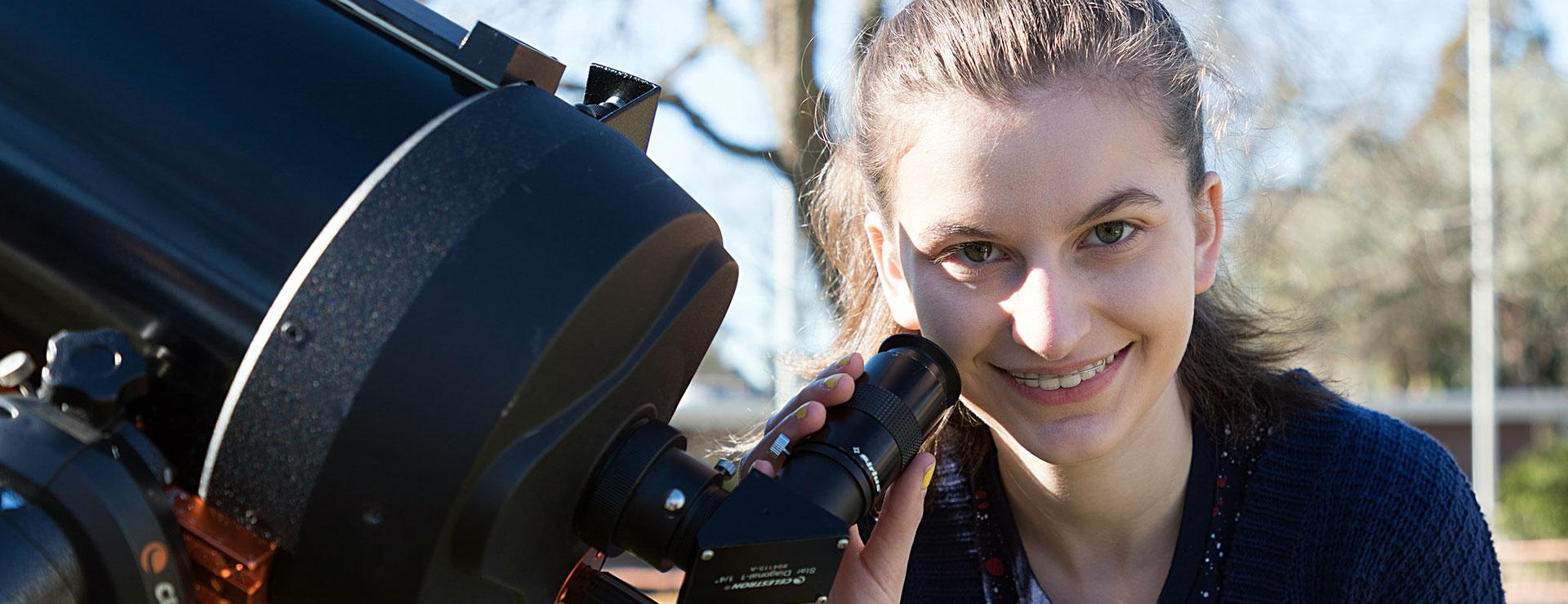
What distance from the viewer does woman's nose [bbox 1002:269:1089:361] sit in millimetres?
1737

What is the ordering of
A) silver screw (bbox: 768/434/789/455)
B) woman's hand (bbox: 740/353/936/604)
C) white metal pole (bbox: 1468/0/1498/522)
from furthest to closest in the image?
white metal pole (bbox: 1468/0/1498/522) < woman's hand (bbox: 740/353/936/604) < silver screw (bbox: 768/434/789/455)

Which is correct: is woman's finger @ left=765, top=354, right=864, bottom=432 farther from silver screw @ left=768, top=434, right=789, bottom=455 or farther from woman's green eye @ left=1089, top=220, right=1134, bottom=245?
woman's green eye @ left=1089, top=220, right=1134, bottom=245

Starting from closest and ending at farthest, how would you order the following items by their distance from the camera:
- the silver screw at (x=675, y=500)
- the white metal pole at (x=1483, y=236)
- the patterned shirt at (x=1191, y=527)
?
the silver screw at (x=675, y=500) → the patterned shirt at (x=1191, y=527) → the white metal pole at (x=1483, y=236)

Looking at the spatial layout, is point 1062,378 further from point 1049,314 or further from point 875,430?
point 875,430

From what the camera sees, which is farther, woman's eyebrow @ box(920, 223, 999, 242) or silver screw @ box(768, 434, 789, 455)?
woman's eyebrow @ box(920, 223, 999, 242)

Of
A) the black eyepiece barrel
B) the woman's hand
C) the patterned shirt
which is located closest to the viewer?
the black eyepiece barrel

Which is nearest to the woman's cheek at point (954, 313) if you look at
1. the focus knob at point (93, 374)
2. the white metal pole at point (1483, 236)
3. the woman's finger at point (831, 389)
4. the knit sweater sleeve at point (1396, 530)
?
the woman's finger at point (831, 389)

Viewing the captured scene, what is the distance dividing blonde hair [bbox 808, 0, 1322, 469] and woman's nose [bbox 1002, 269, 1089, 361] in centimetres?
25

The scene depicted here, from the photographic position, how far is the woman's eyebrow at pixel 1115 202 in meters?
1.74

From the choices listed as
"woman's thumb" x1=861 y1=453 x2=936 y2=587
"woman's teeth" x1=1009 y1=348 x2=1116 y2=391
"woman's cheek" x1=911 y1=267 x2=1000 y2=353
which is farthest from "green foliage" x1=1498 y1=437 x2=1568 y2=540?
"woman's thumb" x1=861 y1=453 x2=936 y2=587

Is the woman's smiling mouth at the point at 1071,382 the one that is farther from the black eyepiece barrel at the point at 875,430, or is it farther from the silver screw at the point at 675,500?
the silver screw at the point at 675,500

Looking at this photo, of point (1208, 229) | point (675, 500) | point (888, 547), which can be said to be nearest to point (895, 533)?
point (888, 547)

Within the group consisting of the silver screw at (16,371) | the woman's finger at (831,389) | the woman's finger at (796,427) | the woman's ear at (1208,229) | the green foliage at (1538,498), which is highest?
the green foliage at (1538,498)

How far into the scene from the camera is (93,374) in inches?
40.8
